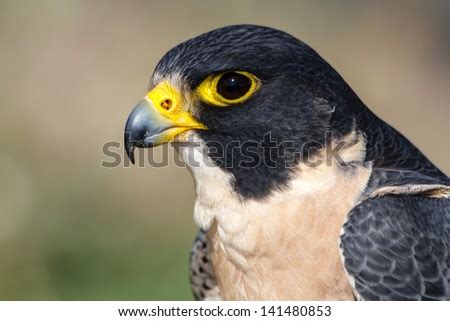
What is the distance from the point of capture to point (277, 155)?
4277 mm

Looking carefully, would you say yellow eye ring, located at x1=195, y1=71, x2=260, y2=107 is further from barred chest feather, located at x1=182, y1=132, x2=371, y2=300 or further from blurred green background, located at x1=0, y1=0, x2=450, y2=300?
blurred green background, located at x1=0, y1=0, x2=450, y2=300

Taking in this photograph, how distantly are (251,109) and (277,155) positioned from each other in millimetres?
289

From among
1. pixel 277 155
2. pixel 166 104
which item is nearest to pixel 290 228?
pixel 277 155

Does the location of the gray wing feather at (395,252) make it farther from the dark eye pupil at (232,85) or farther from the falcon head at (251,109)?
the dark eye pupil at (232,85)

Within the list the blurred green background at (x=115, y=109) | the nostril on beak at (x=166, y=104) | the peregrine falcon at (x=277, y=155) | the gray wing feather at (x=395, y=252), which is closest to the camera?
the gray wing feather at (x=395, y=252)

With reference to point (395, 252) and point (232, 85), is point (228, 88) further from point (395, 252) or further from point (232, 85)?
point (395, 252)

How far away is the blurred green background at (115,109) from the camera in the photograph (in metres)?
9.58

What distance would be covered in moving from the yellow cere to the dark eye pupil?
22 cm

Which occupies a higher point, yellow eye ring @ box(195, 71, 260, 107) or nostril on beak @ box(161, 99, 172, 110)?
yellow eye ring @ box(195, 71, 260, 107)

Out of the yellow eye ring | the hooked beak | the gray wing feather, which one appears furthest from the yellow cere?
the gray wing feather

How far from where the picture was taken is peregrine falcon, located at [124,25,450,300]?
4.22 metres

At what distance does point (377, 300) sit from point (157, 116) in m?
1.53

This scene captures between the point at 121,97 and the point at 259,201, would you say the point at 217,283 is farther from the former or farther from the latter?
the point at 121,97

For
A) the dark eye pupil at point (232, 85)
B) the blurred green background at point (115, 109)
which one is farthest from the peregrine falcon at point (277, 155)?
the blurred green background at point (115, 109)
